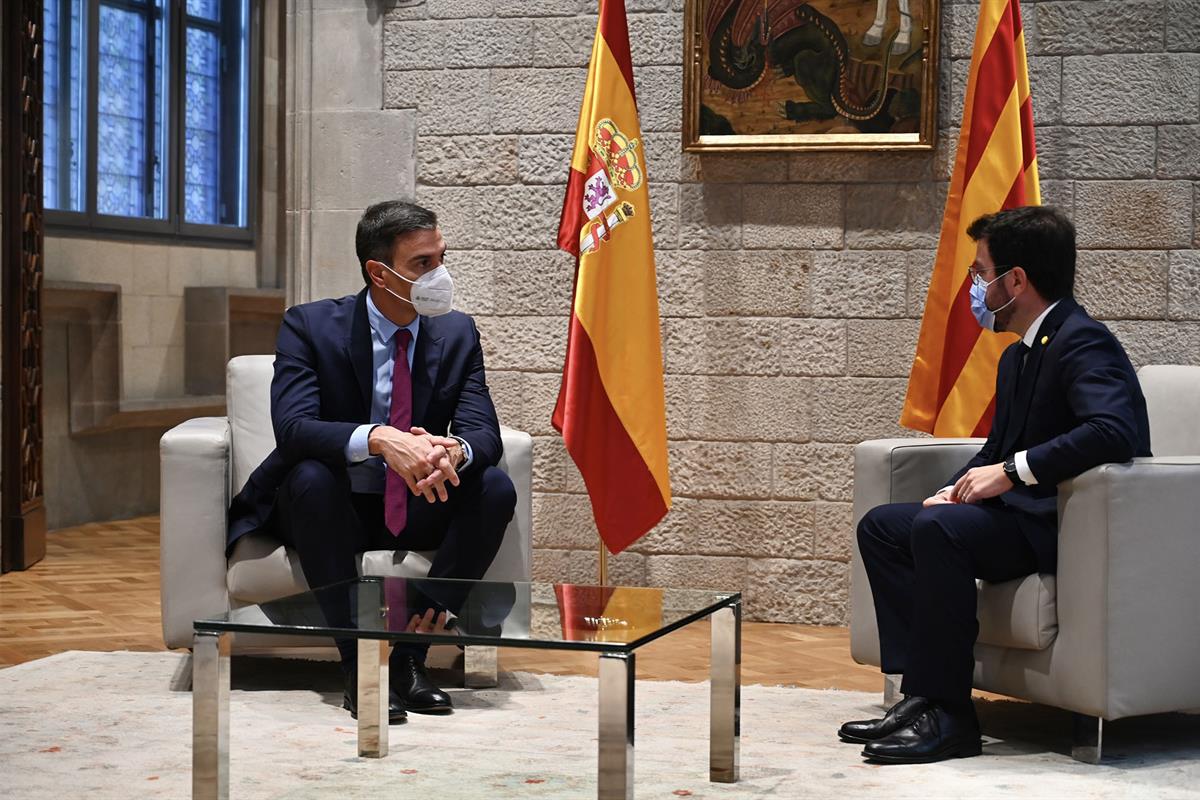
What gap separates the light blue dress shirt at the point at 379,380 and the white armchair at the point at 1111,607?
131 cm

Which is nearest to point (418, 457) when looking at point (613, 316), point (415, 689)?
point (415, 689)

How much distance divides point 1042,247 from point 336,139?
8.61ft

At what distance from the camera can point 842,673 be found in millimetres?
4027

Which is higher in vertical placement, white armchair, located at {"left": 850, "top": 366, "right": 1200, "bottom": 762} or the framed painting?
the framed painting

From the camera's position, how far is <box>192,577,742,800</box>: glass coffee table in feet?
7.45

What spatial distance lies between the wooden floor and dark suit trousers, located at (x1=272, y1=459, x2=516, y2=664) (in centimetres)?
55

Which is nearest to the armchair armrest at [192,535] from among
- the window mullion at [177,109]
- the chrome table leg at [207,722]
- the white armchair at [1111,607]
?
the chrome table leg at [207,722]

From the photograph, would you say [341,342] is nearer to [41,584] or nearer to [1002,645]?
[1002,645]

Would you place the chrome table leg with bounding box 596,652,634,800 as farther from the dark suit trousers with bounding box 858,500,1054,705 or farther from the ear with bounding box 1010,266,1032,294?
the ear with bounding box 1010,266,1032,294

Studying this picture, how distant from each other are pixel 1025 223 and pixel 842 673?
4.47 feet

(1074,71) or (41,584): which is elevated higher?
(1074,71)

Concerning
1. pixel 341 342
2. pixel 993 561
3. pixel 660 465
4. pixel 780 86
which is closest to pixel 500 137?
pixel 780 86

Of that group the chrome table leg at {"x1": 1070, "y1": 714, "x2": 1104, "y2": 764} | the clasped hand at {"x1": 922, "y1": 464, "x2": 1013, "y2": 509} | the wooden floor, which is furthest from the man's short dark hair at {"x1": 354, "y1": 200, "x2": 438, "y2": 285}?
the chrome table leg at {"x1": 1070, "y1": 714, "x2": 1104, "y2": 764}

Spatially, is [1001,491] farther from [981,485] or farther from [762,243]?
[762,243]
